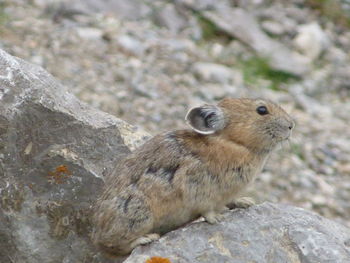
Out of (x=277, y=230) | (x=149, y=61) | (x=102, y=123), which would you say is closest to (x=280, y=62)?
(x=149, y=61)

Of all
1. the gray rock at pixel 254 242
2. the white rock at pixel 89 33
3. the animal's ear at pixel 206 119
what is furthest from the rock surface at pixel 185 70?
the gray rock at pixel 254 242

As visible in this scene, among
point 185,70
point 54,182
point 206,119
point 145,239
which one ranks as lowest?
point 185,70

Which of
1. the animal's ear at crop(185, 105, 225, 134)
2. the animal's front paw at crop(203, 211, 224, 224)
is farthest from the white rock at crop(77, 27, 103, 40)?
the animal's front paw at crop(203, 211, 224, 224)

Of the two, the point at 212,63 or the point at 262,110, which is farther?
the point at 212,63

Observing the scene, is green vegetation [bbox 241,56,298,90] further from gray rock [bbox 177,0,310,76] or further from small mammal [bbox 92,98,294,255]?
small mammal [bbox 92,98,294,255]

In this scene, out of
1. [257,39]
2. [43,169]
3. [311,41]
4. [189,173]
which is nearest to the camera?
[189,173]

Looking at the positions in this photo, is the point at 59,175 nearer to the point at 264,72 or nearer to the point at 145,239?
the point at 145,239

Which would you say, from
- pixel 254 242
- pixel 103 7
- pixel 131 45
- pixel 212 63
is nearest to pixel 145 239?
pixel 254 242

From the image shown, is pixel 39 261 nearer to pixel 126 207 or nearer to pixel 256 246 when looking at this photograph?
pixel 126 207
